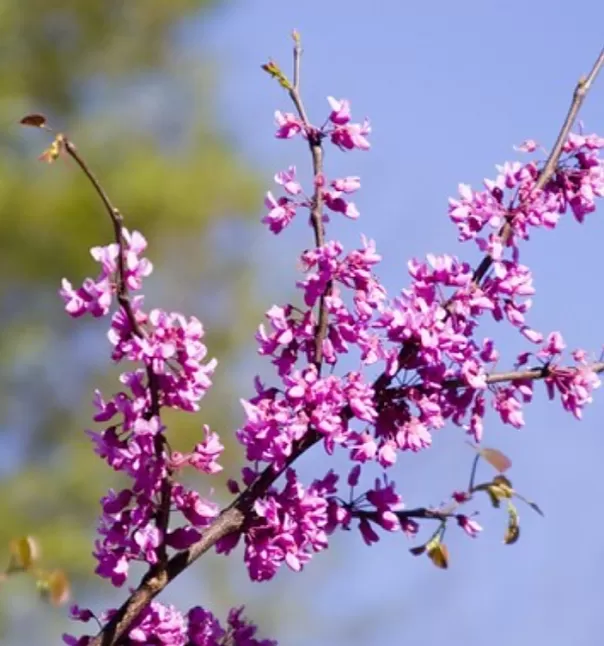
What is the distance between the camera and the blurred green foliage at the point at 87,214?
7.00 meters

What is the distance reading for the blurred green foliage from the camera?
7.00 meters

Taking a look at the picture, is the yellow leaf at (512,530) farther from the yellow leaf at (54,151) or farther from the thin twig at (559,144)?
the yellow leaf at (54,151)

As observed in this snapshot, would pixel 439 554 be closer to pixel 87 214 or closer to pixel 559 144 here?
pixel 559 144

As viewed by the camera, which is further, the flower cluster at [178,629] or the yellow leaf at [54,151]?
the flower cluster at [178,629]

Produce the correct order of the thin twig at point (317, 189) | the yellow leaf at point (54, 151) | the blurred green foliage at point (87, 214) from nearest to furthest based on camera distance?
the yellow leaf at point (54, 151)
the thin twig at point (317, 189)
the blurred green foliage at point (87, 214)

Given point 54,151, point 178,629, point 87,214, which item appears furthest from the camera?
point 87,214

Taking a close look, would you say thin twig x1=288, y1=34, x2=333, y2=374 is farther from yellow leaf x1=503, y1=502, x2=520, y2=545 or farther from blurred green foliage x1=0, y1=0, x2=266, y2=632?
blurred green foliage x1=0, y1=0, x2=266, y2=632

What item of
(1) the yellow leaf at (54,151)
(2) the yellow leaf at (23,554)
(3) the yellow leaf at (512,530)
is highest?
(2) the yellow leaf at (23,554)

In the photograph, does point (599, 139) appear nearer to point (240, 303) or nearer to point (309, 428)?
point (309, 428)

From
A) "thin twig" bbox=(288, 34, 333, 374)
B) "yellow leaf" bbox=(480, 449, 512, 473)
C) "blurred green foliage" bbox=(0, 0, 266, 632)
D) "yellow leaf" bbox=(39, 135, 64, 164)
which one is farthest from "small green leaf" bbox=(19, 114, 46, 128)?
"blurred green foliage" bbox=(0, 0, 266, 632)

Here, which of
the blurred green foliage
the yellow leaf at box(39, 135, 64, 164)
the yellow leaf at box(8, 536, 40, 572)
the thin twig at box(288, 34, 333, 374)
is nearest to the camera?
the yellow leaf at box(39, 135, 64, 164)

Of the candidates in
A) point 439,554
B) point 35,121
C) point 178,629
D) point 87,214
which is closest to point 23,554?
point 178,629

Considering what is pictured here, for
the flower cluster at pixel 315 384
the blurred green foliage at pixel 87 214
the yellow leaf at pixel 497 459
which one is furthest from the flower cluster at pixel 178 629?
the blurred green foliage at pixel 87 214

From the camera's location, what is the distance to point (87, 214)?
23.0 ft
